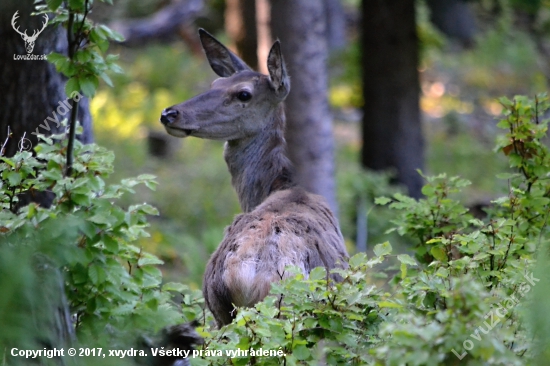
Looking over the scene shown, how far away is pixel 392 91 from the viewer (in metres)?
11.8

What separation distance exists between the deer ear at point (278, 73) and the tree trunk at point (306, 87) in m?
2.76

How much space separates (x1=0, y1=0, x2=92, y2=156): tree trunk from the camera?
558cm

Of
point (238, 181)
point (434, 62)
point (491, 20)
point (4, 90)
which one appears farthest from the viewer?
point (491, 20)

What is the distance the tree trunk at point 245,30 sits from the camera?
1223 cm

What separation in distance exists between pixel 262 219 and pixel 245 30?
806cm

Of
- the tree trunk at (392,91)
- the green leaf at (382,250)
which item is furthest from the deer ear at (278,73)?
the tree trunk at (392,91)

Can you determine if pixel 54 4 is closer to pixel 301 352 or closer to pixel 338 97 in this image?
pixel 301 352

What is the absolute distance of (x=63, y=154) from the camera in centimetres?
428

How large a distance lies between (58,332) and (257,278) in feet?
4.68

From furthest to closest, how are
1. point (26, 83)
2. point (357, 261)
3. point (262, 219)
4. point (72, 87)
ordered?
point (26, 83)
point (262, 219)
point (72, 87)
point (357, 261)

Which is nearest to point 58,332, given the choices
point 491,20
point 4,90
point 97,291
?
point 97,291

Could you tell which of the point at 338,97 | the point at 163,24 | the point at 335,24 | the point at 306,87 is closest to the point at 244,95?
the point at 306,87

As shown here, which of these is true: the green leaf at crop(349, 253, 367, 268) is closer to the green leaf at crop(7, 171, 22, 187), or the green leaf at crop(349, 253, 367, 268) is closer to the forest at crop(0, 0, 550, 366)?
the forest at crop(0, 0, 550, 366)

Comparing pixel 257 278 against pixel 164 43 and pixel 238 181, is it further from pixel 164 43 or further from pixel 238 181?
pixel 164 43
